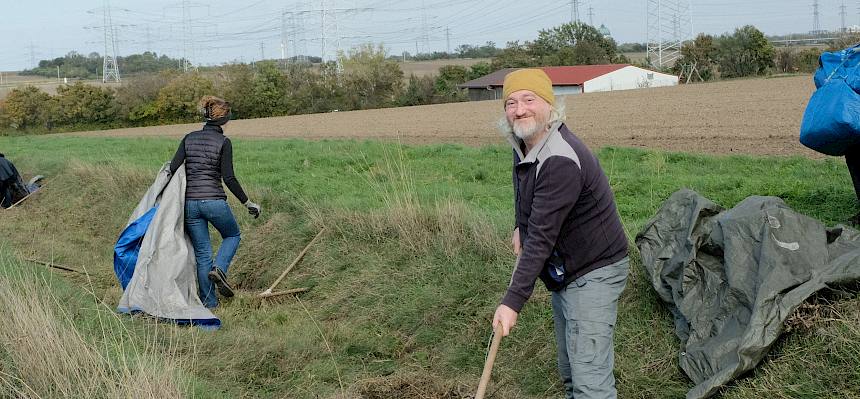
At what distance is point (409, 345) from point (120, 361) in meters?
2.46

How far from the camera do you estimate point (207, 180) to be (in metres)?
6.74

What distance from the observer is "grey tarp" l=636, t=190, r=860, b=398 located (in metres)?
3.90

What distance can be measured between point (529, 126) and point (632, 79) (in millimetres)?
69198

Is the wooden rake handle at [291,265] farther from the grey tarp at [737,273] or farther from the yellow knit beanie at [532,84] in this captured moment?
the yellow knit beanie at [532,84]

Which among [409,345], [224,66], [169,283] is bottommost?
[409,345]

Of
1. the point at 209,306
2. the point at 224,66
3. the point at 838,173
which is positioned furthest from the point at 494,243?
the point at 224,66

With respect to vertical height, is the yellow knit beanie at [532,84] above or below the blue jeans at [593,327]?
above

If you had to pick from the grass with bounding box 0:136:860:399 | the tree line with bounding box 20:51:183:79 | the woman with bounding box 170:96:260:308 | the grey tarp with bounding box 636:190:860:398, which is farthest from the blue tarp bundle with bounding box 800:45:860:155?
the tree line with bounding box 20:51:183:79

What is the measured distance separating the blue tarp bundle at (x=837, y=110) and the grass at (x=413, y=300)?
2.70 ft

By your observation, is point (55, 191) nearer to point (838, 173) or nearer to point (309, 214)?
point (309, 214)

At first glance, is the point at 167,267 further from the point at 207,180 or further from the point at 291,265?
the point at 291,265

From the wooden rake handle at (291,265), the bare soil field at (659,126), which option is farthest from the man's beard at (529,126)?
the bare soil field at (659,126)

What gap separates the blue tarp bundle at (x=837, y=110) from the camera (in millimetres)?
5559

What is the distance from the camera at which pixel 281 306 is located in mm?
7043
